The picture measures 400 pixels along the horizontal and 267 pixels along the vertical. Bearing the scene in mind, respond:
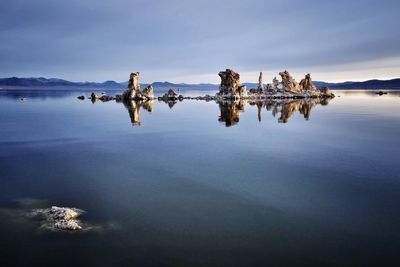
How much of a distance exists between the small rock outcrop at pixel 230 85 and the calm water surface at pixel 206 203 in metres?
83.3

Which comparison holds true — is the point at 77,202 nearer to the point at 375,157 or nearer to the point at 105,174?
the point at 105,174

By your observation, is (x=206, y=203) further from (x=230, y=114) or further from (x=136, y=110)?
(x=136, y=110)

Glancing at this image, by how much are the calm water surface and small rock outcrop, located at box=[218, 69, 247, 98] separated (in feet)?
273

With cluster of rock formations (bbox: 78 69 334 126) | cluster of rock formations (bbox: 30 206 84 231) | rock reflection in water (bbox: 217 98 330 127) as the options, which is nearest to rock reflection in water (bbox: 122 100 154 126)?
cluster of rock formations (bbox: 78 69 334 126)

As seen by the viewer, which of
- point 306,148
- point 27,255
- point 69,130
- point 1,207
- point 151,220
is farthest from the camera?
point 69,130

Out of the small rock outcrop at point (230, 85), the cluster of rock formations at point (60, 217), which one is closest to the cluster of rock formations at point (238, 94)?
the small rock outcrop at point (230, 85)

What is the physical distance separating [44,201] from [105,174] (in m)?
4.36

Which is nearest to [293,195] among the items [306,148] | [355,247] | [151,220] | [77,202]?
[355,247]

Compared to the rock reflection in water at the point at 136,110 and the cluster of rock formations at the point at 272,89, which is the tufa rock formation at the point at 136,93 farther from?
the cluster of rock formations at the point at 272,89

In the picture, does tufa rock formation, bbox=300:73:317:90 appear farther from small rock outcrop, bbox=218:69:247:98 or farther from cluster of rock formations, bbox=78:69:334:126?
small rock outcrop, bbox=218:69:247:98

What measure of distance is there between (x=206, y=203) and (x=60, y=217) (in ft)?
17.5

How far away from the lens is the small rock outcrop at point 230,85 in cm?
10656

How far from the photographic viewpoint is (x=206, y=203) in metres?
12.8

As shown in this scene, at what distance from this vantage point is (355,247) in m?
9.34
